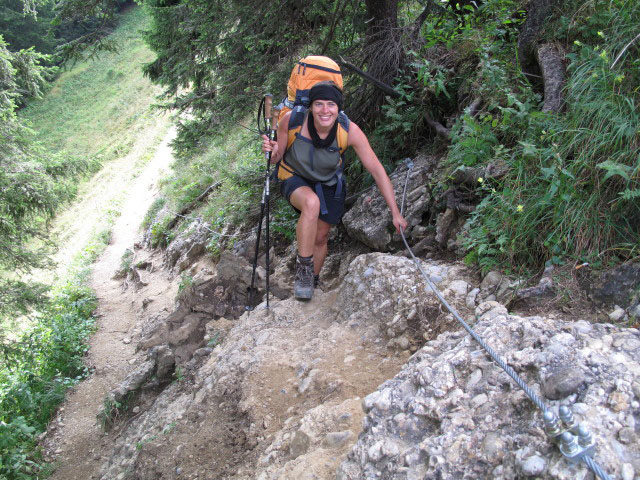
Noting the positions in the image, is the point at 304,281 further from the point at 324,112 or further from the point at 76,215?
the point at 76,215

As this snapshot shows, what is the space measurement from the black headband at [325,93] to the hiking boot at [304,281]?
1.70 metres

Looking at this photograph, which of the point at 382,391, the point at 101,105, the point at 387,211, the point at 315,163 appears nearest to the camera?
the point at 382,391

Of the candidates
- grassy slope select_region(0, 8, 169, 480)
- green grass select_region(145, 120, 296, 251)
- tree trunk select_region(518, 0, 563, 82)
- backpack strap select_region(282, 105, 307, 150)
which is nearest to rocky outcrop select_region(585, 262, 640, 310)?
tree trunk select_region(518, 0, 563, 82)

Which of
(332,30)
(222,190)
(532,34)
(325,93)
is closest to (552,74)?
(532,34)

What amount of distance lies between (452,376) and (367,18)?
5448mm

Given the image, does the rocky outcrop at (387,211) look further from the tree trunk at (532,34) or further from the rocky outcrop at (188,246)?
the rocky outcrop at (188,246)

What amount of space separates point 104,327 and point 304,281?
7.20 meters

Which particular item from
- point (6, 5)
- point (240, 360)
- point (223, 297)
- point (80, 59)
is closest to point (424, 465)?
point (240, 360)

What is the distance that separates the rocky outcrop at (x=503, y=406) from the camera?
1.87 m

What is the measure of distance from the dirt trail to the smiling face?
14.9 feet

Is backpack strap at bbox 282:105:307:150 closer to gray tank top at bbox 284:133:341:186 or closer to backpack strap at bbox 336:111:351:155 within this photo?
gray tank top at bbox 284:133:341:186

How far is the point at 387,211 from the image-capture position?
17.9 feet

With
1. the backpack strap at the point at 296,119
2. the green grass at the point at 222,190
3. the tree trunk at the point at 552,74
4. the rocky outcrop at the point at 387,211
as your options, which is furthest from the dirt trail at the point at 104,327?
the tree trunk at the point at 552,74

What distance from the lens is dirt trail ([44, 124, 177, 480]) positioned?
19.2 ft
